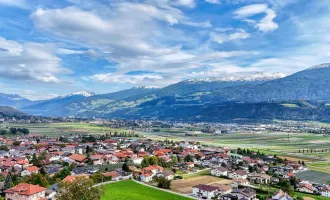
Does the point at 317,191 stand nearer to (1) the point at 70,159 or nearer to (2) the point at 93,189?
(2) the point at 93,189

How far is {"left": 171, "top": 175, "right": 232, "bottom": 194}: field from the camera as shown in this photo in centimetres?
4767

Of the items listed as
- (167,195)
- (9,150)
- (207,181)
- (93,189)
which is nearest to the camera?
(93,189)

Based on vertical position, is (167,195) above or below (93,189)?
below

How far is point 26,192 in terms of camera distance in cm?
3878

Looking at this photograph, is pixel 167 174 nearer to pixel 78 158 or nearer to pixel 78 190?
pixel 78 158

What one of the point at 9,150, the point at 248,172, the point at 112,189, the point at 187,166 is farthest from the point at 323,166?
the point at 9,150

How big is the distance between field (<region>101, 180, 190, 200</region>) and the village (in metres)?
2.64

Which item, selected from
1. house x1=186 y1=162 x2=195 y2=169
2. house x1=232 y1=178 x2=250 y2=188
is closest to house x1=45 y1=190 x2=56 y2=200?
house x1=232 y1=178 x2=250 y2=188

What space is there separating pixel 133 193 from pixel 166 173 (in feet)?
42.2

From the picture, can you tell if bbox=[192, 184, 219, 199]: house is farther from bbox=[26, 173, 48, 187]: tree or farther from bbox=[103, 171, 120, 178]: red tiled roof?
bbox=[26, 173, 48, 187]: tree

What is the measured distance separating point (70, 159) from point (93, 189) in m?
41.6

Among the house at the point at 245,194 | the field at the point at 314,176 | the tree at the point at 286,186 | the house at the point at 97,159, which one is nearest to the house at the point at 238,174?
the tree at the point at 286,186

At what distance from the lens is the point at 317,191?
163ft

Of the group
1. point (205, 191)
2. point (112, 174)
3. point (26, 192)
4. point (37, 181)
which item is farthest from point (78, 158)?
point (205, 191)
